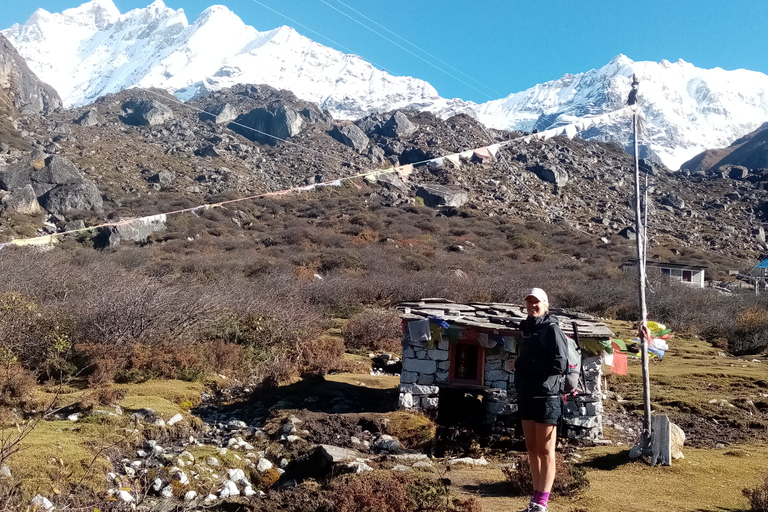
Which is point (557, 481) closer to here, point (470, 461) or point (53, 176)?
point (470, 461)

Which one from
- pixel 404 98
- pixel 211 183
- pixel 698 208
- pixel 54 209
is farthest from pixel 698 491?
pixel 404 98

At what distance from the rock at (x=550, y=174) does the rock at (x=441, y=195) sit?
413 inches

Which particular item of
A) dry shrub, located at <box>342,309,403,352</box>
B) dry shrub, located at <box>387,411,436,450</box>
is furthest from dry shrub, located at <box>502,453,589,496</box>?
dry shrub, located at <box>342,309,403,352</box>

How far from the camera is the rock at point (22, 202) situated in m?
35.0

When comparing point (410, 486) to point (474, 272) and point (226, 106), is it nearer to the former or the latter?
point (474, 272)

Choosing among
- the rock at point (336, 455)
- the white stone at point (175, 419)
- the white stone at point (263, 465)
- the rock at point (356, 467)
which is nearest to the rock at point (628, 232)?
the white stone at point (175, 419)

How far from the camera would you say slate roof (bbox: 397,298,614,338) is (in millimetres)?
9148

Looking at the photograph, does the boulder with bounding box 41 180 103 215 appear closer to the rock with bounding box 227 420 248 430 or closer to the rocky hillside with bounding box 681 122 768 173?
the rock with bounding box 227 420 248 430

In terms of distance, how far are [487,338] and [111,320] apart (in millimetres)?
7509

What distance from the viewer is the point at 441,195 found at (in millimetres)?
51688

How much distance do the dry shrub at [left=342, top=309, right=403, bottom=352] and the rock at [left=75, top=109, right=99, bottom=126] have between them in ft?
205

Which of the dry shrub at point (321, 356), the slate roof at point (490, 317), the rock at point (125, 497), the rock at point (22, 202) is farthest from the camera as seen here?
the rock at point (22, 202)

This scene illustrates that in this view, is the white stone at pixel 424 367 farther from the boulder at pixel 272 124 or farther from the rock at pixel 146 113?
the rock at pixel 146 113

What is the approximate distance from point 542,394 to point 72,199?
42001 millimetres
